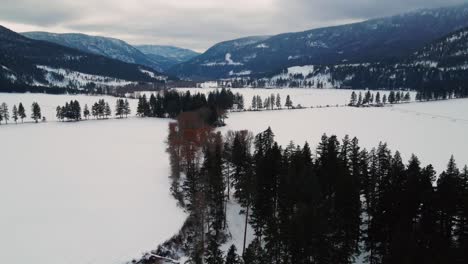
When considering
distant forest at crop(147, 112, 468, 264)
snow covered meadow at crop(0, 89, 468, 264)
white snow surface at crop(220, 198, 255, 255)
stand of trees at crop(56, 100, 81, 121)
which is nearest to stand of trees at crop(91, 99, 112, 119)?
stand of trees at crop(56, 100, 81, 121)

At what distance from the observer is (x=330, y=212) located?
4388cm

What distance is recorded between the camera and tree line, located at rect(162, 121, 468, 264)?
122 feet

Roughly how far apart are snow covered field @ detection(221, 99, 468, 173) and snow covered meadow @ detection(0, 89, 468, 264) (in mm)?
321

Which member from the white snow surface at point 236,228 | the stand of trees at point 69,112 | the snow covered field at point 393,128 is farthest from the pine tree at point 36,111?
the white snow surface at point 236,228

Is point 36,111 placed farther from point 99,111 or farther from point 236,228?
point 236,228

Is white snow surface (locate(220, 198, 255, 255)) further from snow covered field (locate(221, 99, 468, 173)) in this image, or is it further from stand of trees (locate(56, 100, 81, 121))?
stand of trees (locate(56, 100, 81, 121))

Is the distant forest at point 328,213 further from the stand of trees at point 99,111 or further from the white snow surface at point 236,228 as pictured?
the stand of trees at point 99,111

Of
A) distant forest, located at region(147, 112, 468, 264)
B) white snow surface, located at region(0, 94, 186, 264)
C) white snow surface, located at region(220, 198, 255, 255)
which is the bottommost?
white snow surface, located at region(220, 198, 255, 255)

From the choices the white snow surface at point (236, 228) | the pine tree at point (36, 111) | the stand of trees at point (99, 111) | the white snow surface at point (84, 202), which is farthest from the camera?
the stand of trees at point (99, 111)

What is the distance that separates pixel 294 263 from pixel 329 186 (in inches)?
698

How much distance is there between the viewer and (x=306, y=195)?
45906 mm

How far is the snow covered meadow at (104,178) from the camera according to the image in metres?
45.2

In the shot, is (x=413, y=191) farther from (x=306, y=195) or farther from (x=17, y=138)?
(x=17, y=138)

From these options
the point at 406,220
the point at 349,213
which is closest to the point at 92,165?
the point at 349,213
